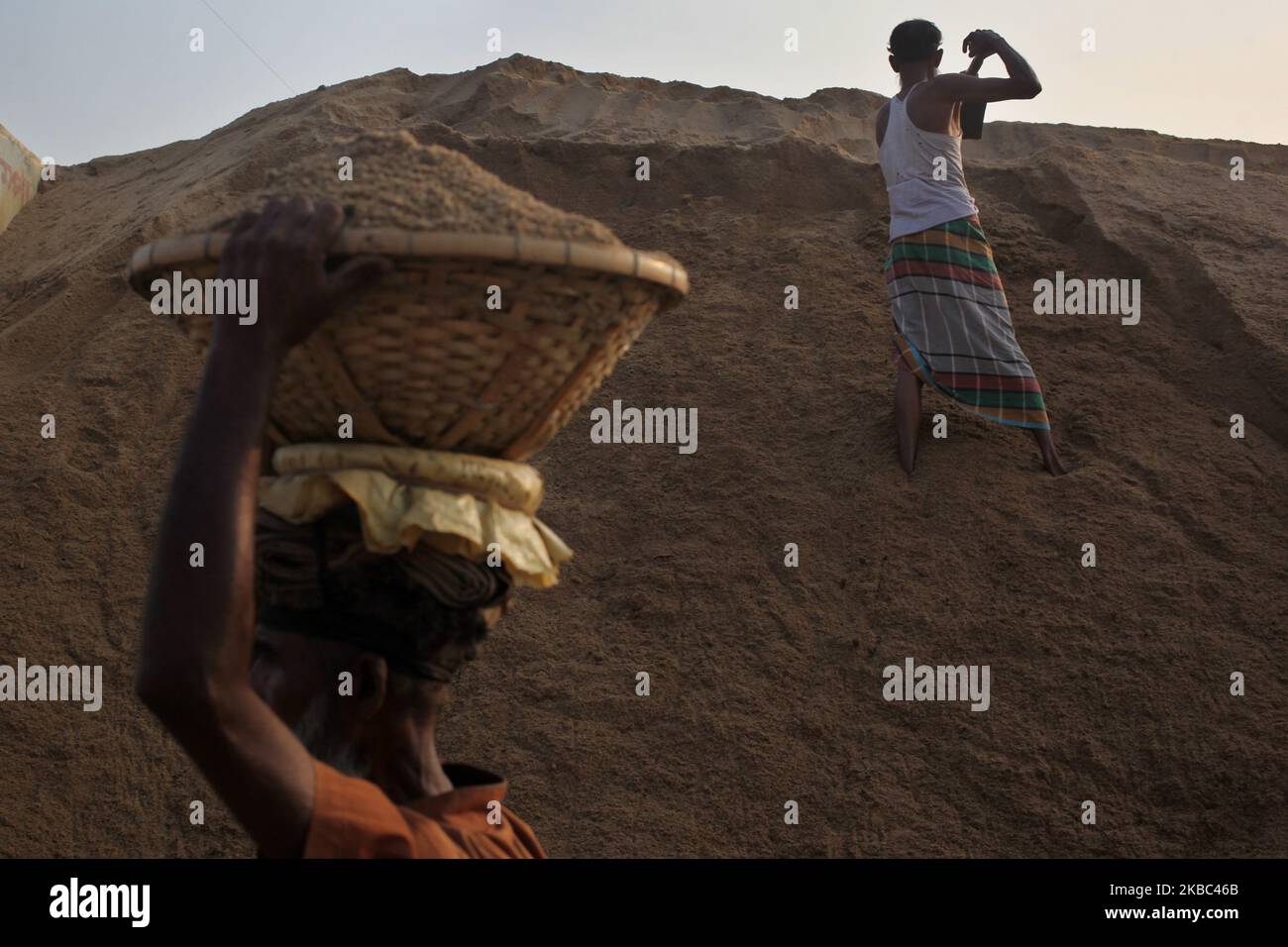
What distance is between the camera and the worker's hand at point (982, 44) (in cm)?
519

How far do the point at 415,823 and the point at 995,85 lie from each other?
4.30 metres

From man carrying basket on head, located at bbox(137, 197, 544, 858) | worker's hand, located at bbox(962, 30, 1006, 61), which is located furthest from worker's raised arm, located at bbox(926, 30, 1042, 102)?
man carrying basket on head, located at bbox(137, 197, 544, 858)

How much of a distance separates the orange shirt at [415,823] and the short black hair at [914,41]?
4148 mm

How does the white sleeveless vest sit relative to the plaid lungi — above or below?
above

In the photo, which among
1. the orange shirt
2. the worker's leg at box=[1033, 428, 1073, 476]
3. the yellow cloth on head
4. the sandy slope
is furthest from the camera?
the worker's leg at box=[1033, 428, 1073, 476]

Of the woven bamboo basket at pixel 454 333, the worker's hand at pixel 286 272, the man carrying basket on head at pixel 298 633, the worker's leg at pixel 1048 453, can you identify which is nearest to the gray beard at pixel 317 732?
the man carrying basket on head at pixel 298 633

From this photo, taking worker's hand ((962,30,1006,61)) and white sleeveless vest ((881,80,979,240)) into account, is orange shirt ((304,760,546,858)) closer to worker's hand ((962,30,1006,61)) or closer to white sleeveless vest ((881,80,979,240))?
white sleeveless vest ((881,80,979,240))

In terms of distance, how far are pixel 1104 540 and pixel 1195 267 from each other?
234 centimetres

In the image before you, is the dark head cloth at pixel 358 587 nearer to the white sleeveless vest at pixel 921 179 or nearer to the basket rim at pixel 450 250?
the basket rim at pixel 450 250

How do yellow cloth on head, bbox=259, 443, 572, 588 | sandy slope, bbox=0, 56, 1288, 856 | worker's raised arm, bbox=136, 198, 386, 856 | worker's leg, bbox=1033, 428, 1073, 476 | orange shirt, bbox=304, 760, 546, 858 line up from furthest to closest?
worker's leg, bbox=1033, 428, 1073, 476 → sandy slope, bbox=0, 56, 1288, 856 → yellow cloth on head, bbox=259, 443, 572, 588 → orange shirt, bbox=304, 760, 546, 858 → worker's raised arm, bbox=136, 198, 386, 856

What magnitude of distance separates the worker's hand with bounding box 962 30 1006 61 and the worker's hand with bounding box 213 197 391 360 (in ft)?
14.3

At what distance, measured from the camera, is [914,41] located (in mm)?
5145

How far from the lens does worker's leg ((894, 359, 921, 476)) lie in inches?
210

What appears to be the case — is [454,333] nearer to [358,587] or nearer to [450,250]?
[450,250]
